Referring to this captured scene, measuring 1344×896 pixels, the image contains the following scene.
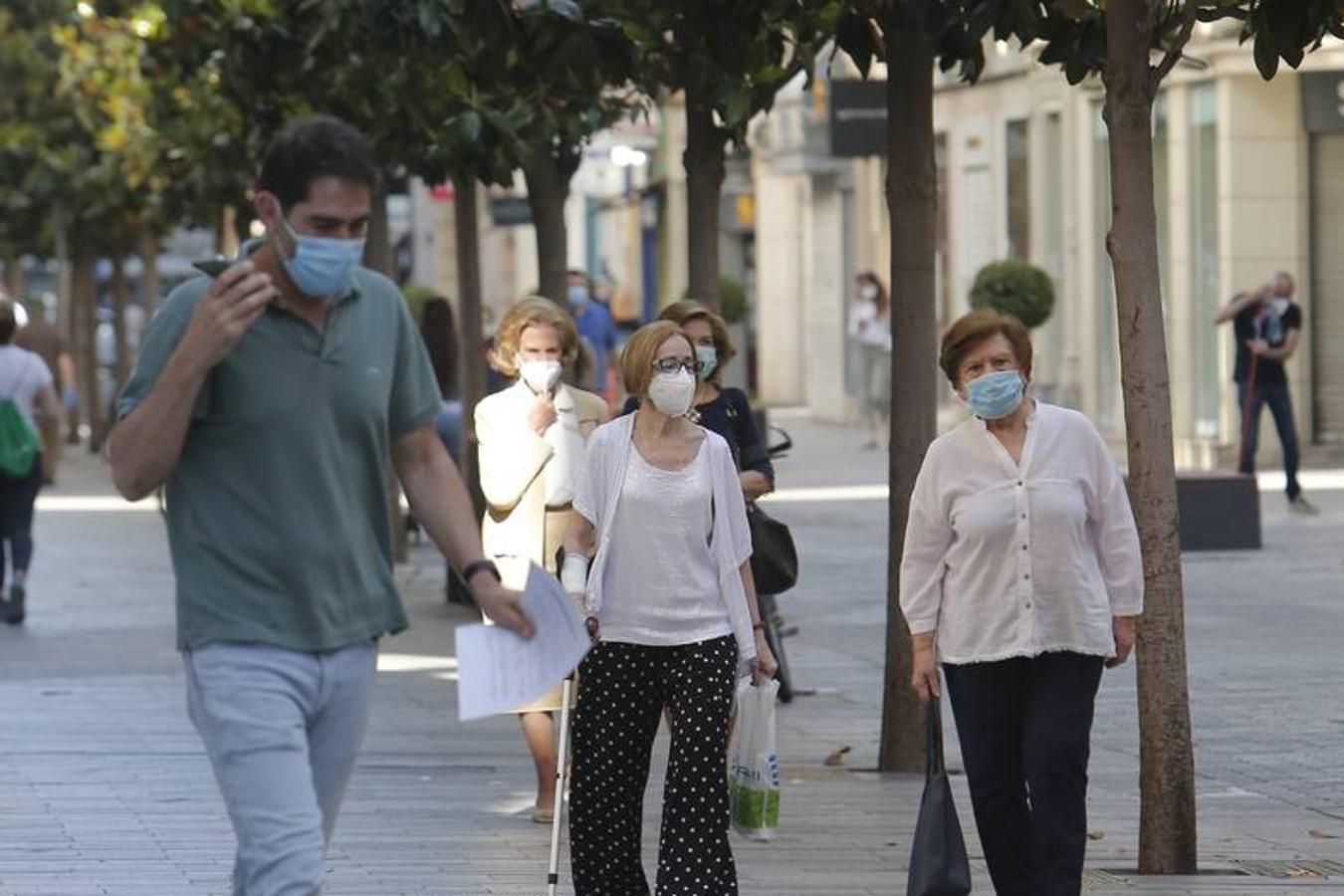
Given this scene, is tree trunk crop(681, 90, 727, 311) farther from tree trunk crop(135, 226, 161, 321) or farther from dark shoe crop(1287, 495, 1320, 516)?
tree trunk crop(135, 226, 161, 321)

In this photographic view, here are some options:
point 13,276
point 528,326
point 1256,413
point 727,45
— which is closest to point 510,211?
point 1256,413

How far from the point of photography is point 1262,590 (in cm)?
1911

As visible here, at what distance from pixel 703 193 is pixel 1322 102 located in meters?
15.7

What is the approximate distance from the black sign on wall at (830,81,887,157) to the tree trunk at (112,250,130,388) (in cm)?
2734

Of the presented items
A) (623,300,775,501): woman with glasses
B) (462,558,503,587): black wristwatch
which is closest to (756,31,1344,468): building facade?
(623,300,775,501): woman with glasses

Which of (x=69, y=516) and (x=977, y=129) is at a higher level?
(x=977, y=129)

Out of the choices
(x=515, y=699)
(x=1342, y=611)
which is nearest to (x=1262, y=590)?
(x=1342, y=611)

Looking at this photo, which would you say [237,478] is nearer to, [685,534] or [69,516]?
[685,534]

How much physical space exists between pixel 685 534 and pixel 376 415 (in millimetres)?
2594

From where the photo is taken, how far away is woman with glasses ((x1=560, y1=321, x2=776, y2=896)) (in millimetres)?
8602

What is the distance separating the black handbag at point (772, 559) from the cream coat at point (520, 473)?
0.64 m

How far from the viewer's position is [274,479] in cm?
603

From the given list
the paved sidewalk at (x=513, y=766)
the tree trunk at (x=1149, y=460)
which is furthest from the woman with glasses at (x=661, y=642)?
the tree trunk at (x=1149, y=460)

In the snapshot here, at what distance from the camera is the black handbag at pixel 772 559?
415 inches
